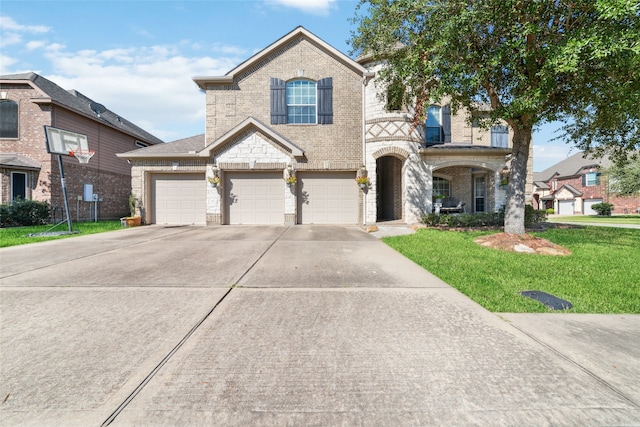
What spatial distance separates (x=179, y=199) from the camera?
46.1ft

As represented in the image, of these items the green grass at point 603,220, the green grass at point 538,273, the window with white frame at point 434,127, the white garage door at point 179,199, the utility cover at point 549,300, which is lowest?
the utility cover at point 549,300

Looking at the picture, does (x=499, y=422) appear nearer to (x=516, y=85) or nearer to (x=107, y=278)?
(x=107, y=278)

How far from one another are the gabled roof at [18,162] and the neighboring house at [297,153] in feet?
17.1

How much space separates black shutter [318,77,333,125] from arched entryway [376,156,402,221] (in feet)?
13.6

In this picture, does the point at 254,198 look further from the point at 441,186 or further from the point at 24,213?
the point at 24,213

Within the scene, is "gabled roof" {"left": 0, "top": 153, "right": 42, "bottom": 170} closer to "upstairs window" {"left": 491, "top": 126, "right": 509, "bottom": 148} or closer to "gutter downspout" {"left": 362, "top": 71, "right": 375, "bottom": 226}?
"gutter downspout" {"left": 362, "top": 71, "right": 375, "bottom": 226}

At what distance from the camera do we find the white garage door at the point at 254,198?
1373 cm

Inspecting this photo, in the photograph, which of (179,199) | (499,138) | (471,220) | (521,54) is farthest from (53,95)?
(499,138)

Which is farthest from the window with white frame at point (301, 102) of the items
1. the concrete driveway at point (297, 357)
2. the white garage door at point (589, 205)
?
the white garage door at point (589, 205)

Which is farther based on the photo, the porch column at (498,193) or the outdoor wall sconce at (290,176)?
the porch column at (498,193)

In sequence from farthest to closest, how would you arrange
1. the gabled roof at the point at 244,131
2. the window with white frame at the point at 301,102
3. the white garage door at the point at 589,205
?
the white garage door at the point at 589,205
the window with white frame at the point at 301,102
the gabled roof at the point at 244,131

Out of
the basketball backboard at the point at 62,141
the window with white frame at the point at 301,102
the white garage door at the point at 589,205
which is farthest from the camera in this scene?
the white garage door at the point at 589,205

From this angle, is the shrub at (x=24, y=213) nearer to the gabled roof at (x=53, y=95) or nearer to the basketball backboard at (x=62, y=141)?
the basketball backboard at (x=62, y=141)

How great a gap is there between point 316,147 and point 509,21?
863 centimetres
